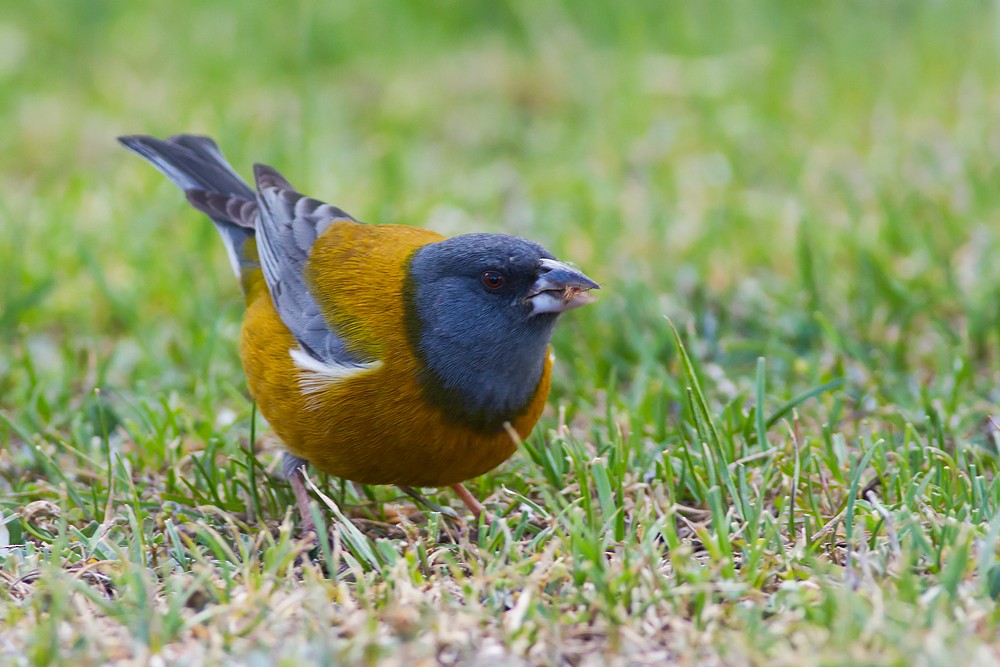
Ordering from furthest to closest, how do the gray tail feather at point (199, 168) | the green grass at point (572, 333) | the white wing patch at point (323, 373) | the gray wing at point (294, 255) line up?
the gray tail feather at point (199, 168)
the gray wing at point (294, 255)
the white wing patch at point (323, 373)
the green grass at point (572, 333)

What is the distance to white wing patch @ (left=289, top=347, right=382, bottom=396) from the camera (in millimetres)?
3811

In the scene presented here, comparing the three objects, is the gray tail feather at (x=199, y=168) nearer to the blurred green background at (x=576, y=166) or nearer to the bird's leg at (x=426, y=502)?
the blurred green background at (x=576, y=166)

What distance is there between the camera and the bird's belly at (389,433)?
3689 mm

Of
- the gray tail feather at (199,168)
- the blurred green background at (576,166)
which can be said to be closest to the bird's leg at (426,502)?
the blurred green background at (576,166)

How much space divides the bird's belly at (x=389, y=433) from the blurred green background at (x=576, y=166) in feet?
3.23

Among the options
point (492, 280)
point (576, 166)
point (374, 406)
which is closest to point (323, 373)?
point (374, 406)

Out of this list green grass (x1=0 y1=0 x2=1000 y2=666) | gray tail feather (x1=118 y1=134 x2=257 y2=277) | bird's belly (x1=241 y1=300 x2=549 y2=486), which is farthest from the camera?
gray tail feather (x1=118 y1=134 x2=257 y2=277)

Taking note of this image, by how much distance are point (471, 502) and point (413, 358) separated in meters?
0.53

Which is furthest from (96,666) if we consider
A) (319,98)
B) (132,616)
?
(319,98)

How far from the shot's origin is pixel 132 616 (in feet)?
10.1

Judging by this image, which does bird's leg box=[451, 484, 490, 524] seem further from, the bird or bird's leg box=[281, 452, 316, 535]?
bird's leg box=[281, 452, 316, 535]

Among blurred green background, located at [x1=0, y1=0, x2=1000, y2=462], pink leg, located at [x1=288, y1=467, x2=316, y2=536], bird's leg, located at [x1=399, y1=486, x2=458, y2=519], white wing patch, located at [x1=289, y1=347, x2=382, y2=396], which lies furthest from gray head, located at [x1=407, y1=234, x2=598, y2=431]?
blurred green background, located at [x1=0, y1=0, x2=1000, y2=462]

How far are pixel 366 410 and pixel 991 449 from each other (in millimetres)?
2146

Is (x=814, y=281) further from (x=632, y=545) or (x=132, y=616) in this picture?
(x=132, y=616)
